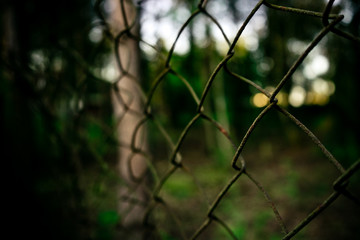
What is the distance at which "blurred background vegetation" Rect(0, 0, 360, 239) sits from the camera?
0.88 meters

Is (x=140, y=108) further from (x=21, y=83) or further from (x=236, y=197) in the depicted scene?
(x=236, y=197)

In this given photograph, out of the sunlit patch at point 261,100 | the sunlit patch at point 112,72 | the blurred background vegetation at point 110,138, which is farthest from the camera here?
the sunlit patch at point 112,72

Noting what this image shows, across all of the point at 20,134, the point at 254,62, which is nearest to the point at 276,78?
the point at 254,62

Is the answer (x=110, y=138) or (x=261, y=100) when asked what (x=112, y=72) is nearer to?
(x=261, y=100)

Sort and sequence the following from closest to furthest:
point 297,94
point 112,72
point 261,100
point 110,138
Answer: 1. point 110,138
2. point 261,100
3. point 112,72
4. point 297,94

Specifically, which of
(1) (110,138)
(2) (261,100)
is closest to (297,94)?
(2) (261,100)

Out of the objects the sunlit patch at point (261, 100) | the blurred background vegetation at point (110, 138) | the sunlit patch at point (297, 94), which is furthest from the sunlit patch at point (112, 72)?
the sunlit patch at point (297, 94)

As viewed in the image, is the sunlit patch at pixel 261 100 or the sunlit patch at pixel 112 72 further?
the sunlit patch at pixel 112 72

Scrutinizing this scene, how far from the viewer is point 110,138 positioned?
2.46 ft

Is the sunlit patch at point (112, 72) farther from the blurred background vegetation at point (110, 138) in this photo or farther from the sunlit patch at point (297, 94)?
the sunlit patch at point (297, 94)

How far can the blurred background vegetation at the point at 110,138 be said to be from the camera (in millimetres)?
881

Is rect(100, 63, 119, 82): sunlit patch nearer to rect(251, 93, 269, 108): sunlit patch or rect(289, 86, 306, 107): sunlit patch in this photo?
rect(251, 93, 269, 108): sunlit patch

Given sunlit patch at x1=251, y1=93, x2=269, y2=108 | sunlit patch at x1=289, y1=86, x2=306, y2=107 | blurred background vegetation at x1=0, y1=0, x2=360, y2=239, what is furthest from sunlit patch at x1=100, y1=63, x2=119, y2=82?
sunlit patch at x1=289, y1=86, x2=306, y2=107

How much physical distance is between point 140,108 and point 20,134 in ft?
2.08
